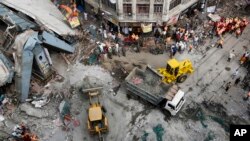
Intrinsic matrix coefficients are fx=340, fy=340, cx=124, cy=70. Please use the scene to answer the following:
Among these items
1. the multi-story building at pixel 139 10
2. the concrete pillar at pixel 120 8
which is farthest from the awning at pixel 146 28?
Answer: the concrete pillar at pixel 120 8

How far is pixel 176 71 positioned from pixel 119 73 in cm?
603

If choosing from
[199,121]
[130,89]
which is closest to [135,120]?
[130,89]

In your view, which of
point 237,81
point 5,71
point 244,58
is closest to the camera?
point 5,71

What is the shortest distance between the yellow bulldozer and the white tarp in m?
11.4

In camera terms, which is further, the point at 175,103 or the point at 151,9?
the point at 151,9

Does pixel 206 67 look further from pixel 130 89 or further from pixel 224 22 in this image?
pixel 130 89

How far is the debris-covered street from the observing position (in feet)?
102

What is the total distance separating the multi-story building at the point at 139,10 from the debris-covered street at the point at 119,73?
0.16 meters

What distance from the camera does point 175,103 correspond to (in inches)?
1197

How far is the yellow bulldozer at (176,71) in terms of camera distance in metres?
32.7

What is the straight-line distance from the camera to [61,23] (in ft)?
124

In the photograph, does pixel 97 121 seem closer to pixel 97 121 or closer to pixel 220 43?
pixel 97 121

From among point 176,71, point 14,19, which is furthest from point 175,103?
point 14,19

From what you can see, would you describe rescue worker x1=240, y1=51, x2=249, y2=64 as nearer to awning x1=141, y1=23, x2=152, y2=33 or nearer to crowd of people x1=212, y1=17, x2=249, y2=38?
crowd of people x1=212, y1=17, x2=249, y2=38
